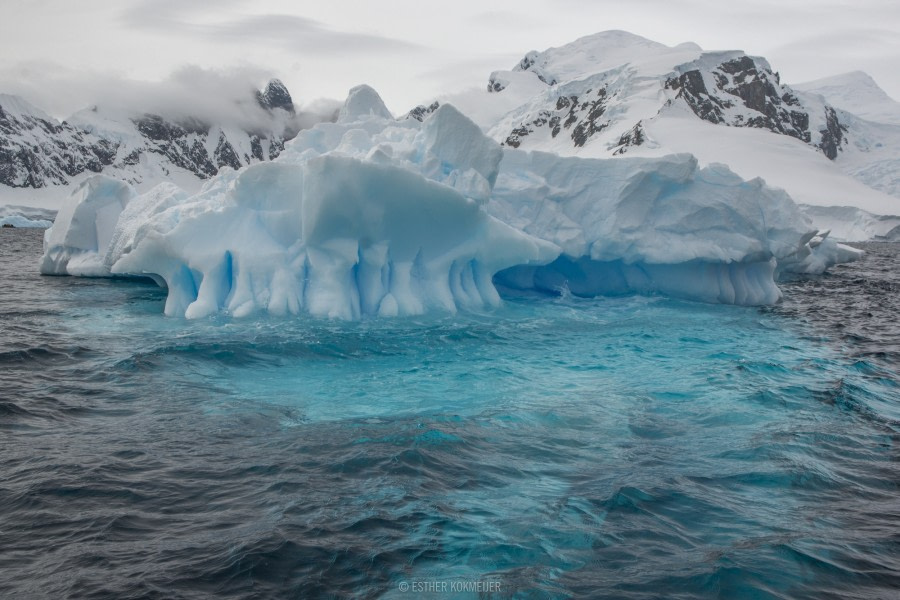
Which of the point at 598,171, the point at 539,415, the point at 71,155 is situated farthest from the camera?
the point at 71,155

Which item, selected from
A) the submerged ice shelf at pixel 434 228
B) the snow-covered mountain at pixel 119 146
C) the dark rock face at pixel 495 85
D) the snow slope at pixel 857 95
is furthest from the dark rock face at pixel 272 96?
the submerged ice shelf at pixel 434 228

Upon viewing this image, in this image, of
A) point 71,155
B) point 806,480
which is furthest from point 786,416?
point 71,155

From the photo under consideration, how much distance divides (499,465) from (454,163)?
9106mm

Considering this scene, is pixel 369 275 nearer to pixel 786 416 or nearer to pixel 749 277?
pixel 786 416

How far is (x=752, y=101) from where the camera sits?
94.1 m

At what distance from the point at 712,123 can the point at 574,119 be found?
56.8 ft

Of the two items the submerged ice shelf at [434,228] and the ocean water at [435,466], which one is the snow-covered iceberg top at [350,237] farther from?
the ocean water at [435,466]

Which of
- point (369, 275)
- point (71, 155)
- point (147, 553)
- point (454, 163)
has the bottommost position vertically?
point (147, 553)

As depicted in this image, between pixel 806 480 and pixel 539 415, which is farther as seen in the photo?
pixel 539 415

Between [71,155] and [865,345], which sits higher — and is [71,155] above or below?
above

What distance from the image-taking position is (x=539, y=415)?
25.8 feet

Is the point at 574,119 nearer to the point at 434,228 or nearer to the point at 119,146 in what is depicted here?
the point at 434,228

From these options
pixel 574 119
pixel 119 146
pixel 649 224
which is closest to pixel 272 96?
pixel 119 146

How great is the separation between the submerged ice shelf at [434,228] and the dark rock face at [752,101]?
7661cm
